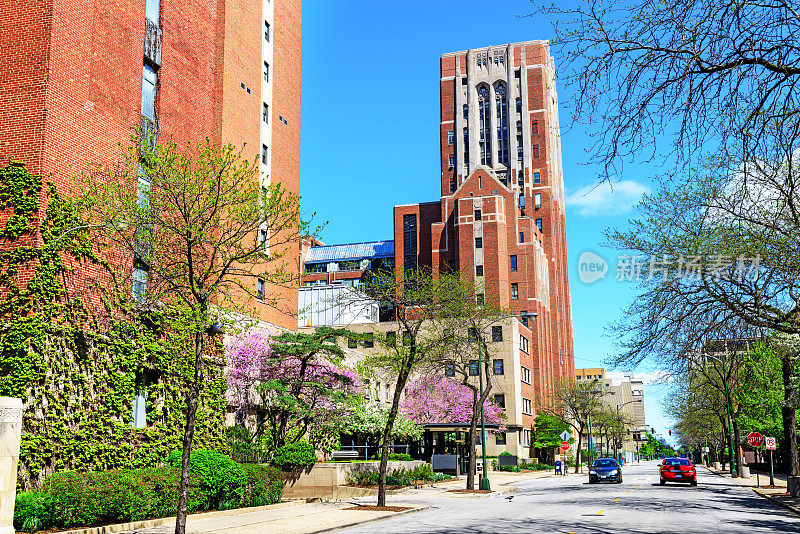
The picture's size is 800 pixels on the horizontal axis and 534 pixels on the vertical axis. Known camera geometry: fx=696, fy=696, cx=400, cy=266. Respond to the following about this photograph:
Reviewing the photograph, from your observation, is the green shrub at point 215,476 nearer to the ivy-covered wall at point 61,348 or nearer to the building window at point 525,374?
the ivy-covered wall at point 61,348

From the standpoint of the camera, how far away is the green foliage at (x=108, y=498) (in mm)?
16062

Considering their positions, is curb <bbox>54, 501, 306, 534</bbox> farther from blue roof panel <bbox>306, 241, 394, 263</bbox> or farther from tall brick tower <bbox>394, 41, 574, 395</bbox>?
blue roof panel <bbox>306, 241, 394, 263</bbox>

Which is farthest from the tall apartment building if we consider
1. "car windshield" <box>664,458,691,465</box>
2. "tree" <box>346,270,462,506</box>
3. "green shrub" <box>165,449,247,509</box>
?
"car windshield" <box>664,458,691,465</box>

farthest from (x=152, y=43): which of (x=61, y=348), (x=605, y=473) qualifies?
(x=605, y=473)

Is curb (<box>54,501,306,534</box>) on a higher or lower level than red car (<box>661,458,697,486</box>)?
higher

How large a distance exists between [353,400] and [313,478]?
215 inches

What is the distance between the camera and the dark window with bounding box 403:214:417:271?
10188 centimetres

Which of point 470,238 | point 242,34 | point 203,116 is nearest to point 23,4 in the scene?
point 203,116

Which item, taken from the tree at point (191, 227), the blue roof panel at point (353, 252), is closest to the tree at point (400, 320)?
the tree at point (191, 227)

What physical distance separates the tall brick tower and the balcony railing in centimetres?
6395

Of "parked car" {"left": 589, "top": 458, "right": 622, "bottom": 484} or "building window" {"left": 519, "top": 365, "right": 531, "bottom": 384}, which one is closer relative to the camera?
"parked car" {"left": 589, "top": 458, "right": 622, "bottom": 484}

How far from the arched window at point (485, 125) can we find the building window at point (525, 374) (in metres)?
36.5

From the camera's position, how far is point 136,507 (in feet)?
59.4

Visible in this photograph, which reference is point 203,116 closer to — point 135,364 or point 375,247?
point 135,364
